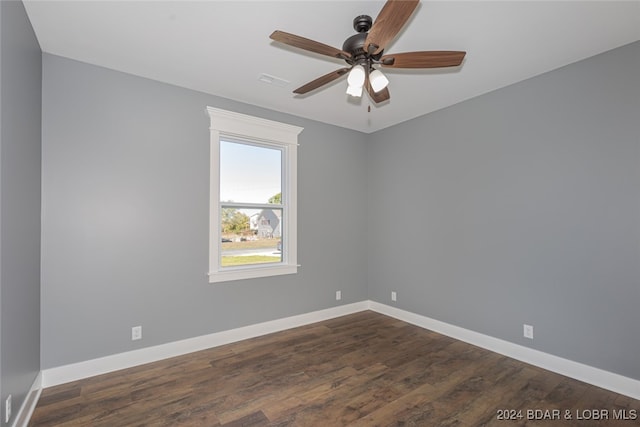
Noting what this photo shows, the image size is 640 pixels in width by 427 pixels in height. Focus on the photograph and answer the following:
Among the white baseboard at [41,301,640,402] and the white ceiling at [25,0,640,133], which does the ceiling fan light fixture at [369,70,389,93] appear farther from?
the white baseboard at [41,301,640,402]

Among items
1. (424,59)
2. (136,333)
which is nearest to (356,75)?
(424,59)

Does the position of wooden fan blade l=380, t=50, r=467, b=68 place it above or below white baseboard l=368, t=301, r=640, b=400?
above

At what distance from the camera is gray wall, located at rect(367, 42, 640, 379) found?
7.86ft

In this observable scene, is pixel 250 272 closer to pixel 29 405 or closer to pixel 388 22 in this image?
pixel 29 405

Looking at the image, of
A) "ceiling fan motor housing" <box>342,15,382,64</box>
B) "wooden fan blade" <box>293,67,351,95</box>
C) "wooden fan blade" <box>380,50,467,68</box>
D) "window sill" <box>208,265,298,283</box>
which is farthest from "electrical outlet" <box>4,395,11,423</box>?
"wooden fan blade" <box>380,50,467,68</box>

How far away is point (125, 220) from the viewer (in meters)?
2.81

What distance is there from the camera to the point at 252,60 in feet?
8.70

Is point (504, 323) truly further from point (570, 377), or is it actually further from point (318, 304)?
point (318, 304)

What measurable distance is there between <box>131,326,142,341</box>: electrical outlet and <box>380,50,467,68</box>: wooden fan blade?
313 cm

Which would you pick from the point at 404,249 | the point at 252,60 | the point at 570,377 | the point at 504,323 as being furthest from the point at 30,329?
the point at 570,377

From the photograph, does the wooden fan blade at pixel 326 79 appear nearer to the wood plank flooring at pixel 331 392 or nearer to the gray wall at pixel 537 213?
the gray wall at pixel 537 213

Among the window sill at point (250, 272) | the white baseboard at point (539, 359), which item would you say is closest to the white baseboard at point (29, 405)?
the window sill at point (250, 272)

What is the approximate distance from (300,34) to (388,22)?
37.9 inches

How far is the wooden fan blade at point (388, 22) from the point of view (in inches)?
57.0
